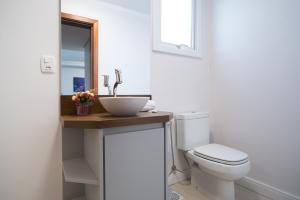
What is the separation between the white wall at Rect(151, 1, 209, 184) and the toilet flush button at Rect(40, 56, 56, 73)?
2.79 feet

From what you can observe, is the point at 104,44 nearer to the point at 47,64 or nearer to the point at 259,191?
the point at 47,64

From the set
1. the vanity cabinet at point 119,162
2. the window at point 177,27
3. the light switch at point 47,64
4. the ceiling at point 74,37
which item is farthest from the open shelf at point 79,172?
the window at point 177,27

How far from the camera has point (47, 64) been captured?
112 cm

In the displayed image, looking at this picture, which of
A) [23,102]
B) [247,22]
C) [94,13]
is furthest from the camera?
[247,22]

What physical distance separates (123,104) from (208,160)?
0.93 m

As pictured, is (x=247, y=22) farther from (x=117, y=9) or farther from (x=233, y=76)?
(x=117, y=9)

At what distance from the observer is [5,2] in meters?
1.01

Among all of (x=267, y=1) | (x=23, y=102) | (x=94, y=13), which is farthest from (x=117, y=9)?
(x=267, y=1)

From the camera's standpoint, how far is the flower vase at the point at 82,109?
3.85 ft

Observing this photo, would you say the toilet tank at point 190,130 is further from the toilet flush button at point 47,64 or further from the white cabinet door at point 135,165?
the toilet flush button at point 47,64

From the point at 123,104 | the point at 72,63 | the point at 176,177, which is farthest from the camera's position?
the point at 176,177

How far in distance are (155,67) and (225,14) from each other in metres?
1.08

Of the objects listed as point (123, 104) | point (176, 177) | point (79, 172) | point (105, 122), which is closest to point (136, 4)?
point (123, 104)

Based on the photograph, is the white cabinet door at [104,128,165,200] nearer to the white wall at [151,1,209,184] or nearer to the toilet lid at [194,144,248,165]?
the toilet lid at [194,144,248,165]
